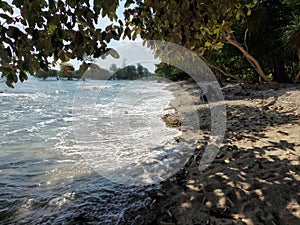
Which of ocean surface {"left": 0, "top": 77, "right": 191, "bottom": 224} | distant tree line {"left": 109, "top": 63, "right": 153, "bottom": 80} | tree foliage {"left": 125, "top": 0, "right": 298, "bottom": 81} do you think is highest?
tree foliage {"left": 125, "top": 0, "right": 298, "bottom": 81}

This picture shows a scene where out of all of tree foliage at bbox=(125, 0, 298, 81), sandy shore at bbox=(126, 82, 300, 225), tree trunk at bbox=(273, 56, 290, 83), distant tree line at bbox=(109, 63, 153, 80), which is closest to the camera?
sandy shore at bbox=(126, 82, 300, 225)

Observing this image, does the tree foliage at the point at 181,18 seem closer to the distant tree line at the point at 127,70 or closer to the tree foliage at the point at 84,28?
the tree foliage at the point at 84,28

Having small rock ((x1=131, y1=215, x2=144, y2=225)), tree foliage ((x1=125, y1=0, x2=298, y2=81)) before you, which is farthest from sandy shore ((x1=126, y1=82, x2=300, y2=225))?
tree foliage ((x1=125, y1=0, x2=298, y2=81))

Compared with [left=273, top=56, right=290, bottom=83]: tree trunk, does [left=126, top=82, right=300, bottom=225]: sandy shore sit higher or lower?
lower

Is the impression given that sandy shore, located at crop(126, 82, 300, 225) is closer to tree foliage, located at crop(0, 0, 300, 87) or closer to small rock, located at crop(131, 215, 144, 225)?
small rock, located at crop(131, 215, 144, 225)

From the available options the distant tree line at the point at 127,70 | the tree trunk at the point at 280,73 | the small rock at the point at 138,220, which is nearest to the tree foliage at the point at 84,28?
the distant tree line at the point at 127,70

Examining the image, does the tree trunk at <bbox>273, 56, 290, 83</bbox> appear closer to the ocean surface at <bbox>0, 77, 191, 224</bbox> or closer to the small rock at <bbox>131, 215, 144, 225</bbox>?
the ocean surface at <bbox>0, 77, 191, 224</bbox>

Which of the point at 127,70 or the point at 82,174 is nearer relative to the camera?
the point at 82,174

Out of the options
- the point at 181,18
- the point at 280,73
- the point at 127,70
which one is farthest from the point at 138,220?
the point at 280,73

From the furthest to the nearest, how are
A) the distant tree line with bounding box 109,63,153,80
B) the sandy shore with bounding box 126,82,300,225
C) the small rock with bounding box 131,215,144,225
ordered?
the distant tree line with bounding box 109,63,153,80
the small rock with bounding box 131,215,144,225
the sandy shore with bounding box 126,82,300,225

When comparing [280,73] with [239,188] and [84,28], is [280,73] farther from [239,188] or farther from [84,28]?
[84,28]

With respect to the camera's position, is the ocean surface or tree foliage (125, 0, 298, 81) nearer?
tree foliage (125, 0, 298, 81)

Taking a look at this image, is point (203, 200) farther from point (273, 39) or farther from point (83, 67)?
point (273, 39)

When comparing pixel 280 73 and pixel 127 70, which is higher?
pixel 280 73
